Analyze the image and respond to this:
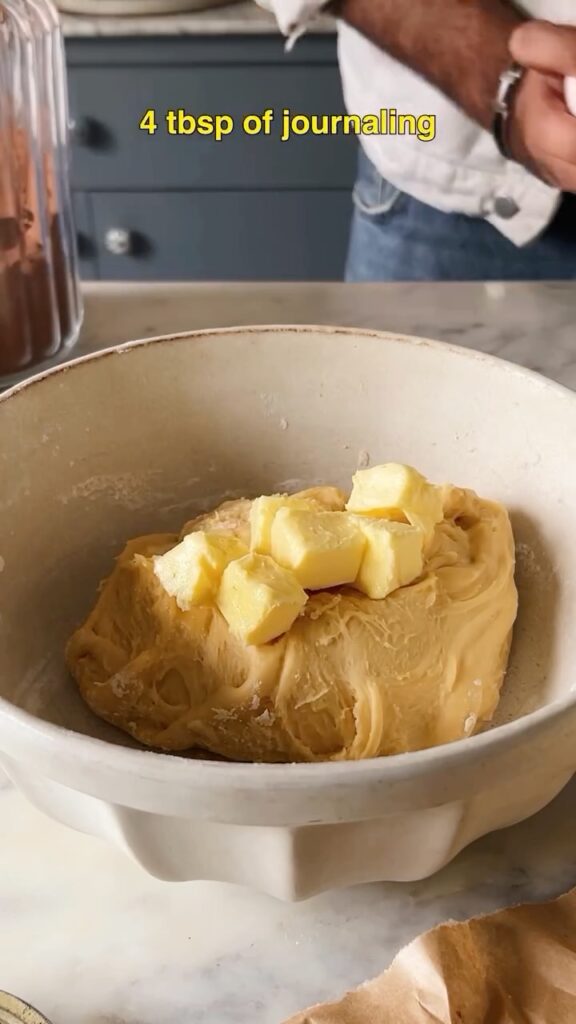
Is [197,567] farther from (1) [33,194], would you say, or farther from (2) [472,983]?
(1) [33,194]

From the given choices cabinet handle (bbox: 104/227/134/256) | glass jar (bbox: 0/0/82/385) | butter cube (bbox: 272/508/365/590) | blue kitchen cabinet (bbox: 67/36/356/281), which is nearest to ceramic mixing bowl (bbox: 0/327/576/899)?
butter cube (bbox: 272/508/365/590)

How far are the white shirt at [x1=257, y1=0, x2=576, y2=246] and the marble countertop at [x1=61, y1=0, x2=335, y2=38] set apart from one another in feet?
0.97

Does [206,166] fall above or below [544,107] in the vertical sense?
below

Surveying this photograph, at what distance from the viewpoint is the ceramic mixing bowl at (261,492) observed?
0.34m

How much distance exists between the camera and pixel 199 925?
420mm

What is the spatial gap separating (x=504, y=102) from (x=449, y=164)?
0.09 meters

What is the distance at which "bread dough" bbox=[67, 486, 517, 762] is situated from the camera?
460 millimetres

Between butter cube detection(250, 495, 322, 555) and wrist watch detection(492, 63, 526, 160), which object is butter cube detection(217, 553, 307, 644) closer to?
butter cube detection(250, 495, 322, 555)

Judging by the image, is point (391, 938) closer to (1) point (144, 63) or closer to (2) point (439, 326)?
(2) point (439, 326)

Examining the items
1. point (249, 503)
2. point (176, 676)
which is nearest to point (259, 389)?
point (249, 503)

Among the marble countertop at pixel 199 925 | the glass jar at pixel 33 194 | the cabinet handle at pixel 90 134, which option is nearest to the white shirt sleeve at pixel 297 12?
the cabinet handle at pixel 90 134

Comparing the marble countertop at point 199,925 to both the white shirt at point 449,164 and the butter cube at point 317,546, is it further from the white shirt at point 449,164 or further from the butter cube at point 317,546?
the white shirt at point 449,164

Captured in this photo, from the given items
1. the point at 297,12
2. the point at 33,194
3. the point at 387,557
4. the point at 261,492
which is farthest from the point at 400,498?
the point at 297,12

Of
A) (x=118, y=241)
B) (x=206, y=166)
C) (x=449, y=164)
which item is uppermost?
(x=449, y=164)
